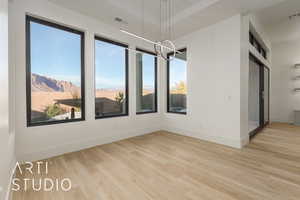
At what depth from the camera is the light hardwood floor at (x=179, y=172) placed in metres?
1.67

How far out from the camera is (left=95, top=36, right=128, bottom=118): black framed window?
356cm

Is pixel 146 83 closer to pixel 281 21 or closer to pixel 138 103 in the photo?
pixel 138 103

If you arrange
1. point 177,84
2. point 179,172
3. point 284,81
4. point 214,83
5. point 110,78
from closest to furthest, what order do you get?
point 179,172 → point 214,83 → point 110,78 → point 177,84 → point 284,81

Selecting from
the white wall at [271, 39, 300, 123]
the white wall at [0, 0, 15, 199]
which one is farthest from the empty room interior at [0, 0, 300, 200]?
the white wall at [271, 39, 300, 123]

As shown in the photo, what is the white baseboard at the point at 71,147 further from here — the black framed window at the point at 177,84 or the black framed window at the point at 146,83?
the black framed window at the point at 177,84

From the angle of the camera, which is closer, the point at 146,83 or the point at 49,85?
the point at 49,85

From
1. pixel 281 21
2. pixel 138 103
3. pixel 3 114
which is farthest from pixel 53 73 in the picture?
pixel 281 21

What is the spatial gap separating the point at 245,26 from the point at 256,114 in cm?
307

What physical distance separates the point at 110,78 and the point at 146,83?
51.3 inches

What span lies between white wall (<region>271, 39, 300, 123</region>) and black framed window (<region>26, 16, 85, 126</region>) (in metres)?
7.46

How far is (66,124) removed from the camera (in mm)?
2936

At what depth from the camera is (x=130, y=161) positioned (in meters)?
2.55

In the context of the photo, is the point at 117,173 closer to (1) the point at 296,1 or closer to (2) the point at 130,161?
(2) the point at 130,161

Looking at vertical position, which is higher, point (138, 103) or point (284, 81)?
point (284, 81)
